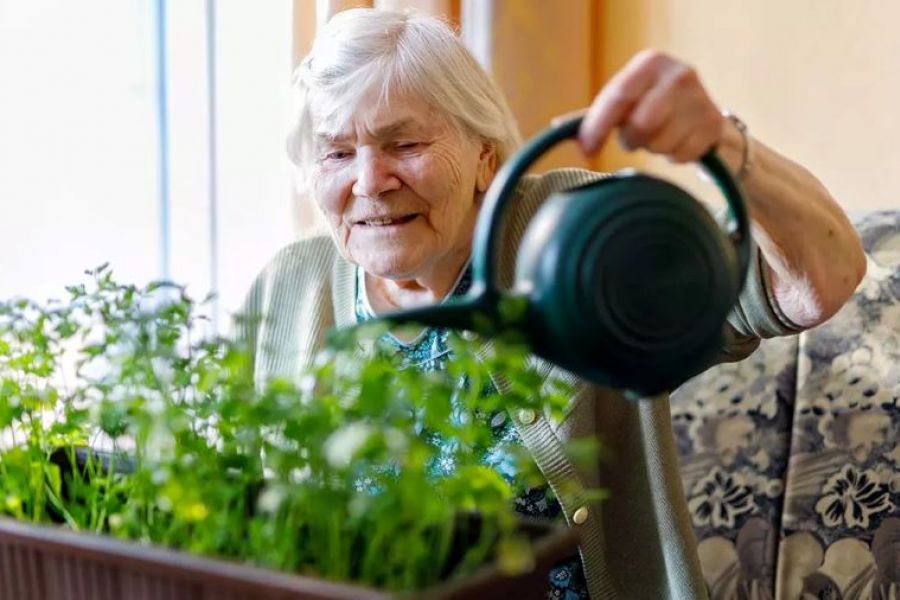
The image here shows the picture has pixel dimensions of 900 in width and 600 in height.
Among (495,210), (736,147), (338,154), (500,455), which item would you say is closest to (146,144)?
(338,154)

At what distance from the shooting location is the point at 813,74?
77.6 inches

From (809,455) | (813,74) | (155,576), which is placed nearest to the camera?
(155,576)

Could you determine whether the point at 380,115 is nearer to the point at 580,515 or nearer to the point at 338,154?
the point at 338,154

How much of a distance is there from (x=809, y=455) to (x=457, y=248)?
0.62m

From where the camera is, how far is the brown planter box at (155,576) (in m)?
0.59

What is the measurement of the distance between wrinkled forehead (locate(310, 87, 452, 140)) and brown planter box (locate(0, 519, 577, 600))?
640 mm

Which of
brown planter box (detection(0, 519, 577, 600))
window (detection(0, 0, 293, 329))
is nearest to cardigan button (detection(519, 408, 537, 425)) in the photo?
brown planter box (detection(0, 519, 577, 600))

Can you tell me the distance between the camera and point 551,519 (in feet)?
4.09

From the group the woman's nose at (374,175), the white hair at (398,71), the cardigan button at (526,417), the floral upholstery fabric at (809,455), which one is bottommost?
the floral upholstery fabric at (809,455)

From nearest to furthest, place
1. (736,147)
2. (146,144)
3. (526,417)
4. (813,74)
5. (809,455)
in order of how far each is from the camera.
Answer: (736,147), (526,417), (809,455), (146,144), (813,74)

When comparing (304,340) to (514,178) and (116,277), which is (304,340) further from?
(514,178)

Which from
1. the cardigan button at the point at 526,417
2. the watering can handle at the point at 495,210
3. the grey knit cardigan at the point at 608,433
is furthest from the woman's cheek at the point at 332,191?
the watering can handle at the point at 495,210

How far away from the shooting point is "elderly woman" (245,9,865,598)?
1146 millimetres

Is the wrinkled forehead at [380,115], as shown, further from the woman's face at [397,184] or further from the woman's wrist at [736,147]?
the woman's wrist at [736,147]
